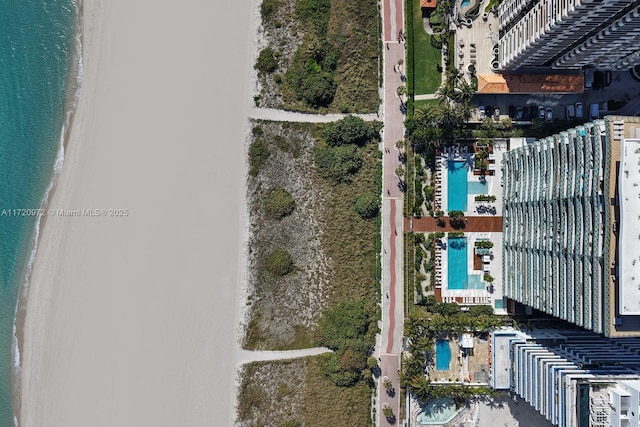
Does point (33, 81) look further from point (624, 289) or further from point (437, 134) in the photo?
point (624, 289)

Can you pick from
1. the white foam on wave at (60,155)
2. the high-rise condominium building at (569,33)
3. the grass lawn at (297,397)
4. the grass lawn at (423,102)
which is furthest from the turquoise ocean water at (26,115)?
the high-rise condominium building at (569,33)

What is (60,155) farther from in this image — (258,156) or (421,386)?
(421,386)

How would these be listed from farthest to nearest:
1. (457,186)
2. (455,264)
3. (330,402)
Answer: (457,186), (455,264), (330,402)

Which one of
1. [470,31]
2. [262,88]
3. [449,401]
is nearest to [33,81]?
[262,88]

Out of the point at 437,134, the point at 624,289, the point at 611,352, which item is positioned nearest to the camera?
the point at 624,289

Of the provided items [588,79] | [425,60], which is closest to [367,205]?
[425,60]

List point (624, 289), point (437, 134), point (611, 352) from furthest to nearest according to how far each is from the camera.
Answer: point (437, 134) < point (611, 352) < point (624, 289)
